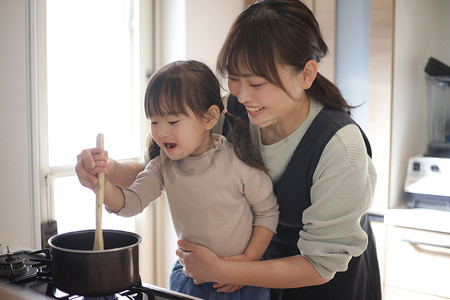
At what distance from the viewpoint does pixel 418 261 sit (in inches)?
81.1

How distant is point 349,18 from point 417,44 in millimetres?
426

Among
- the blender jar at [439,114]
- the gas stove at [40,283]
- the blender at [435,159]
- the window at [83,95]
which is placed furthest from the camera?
the blender jar at [439,114]

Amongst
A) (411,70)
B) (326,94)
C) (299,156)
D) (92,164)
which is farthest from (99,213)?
(411,70)

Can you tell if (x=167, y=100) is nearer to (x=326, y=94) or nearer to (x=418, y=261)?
(x=326, y=94)

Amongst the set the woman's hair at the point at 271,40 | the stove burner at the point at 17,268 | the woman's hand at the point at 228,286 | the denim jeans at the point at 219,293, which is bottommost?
the denim jeans at the point at 219,293

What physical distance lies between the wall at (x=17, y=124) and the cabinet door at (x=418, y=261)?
5.28 feet

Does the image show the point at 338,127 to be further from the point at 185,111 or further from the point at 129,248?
the point at 129,248

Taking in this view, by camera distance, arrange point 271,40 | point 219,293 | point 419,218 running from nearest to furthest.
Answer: point 271,40
point 219,293
point 419,218

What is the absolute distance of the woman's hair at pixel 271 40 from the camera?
90 cm

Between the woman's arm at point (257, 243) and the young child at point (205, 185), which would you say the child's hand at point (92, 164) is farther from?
the woman's arm at point (257, 243)

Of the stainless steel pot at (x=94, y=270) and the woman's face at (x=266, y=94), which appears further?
the woman's face at (x=266, y=94)

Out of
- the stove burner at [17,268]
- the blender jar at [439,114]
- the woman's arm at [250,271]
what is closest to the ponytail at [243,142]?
the woman's arm at [250,271]

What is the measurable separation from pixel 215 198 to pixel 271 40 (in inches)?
14.1

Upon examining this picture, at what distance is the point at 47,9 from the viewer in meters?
1.65
